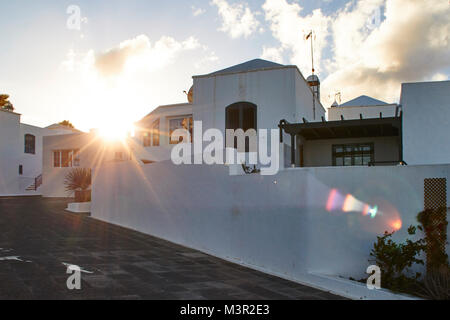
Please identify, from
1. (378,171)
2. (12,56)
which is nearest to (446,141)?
(378,171)

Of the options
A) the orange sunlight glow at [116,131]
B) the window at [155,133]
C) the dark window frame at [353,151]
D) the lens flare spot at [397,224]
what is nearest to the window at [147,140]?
the window at [155,133]

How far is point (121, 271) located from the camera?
629 centimetres

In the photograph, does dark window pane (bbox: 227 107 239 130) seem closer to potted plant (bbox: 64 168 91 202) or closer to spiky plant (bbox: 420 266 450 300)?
potted plant (bbox: 64 168 91 202)

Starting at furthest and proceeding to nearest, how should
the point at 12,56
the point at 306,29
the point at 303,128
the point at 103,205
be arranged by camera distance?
the point at 306,29
the point at 103,205
the point at 303,128
the point at 12,56

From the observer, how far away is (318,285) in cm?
617

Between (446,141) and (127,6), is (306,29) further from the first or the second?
(127,6)

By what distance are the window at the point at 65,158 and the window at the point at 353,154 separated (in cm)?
1756

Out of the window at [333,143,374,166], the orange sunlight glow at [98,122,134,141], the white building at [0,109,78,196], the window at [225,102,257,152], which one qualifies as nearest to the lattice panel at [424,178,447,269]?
the window at [333,143,374,166]

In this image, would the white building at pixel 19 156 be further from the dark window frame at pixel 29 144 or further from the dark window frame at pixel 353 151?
the dark window frame at pixel 353 151

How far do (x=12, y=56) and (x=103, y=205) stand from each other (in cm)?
692

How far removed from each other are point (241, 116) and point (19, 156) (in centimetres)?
1910

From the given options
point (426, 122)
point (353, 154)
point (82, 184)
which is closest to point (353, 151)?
point (353, 154)

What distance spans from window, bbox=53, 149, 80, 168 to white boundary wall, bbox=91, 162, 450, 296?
18024mm

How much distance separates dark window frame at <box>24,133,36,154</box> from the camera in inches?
1101
